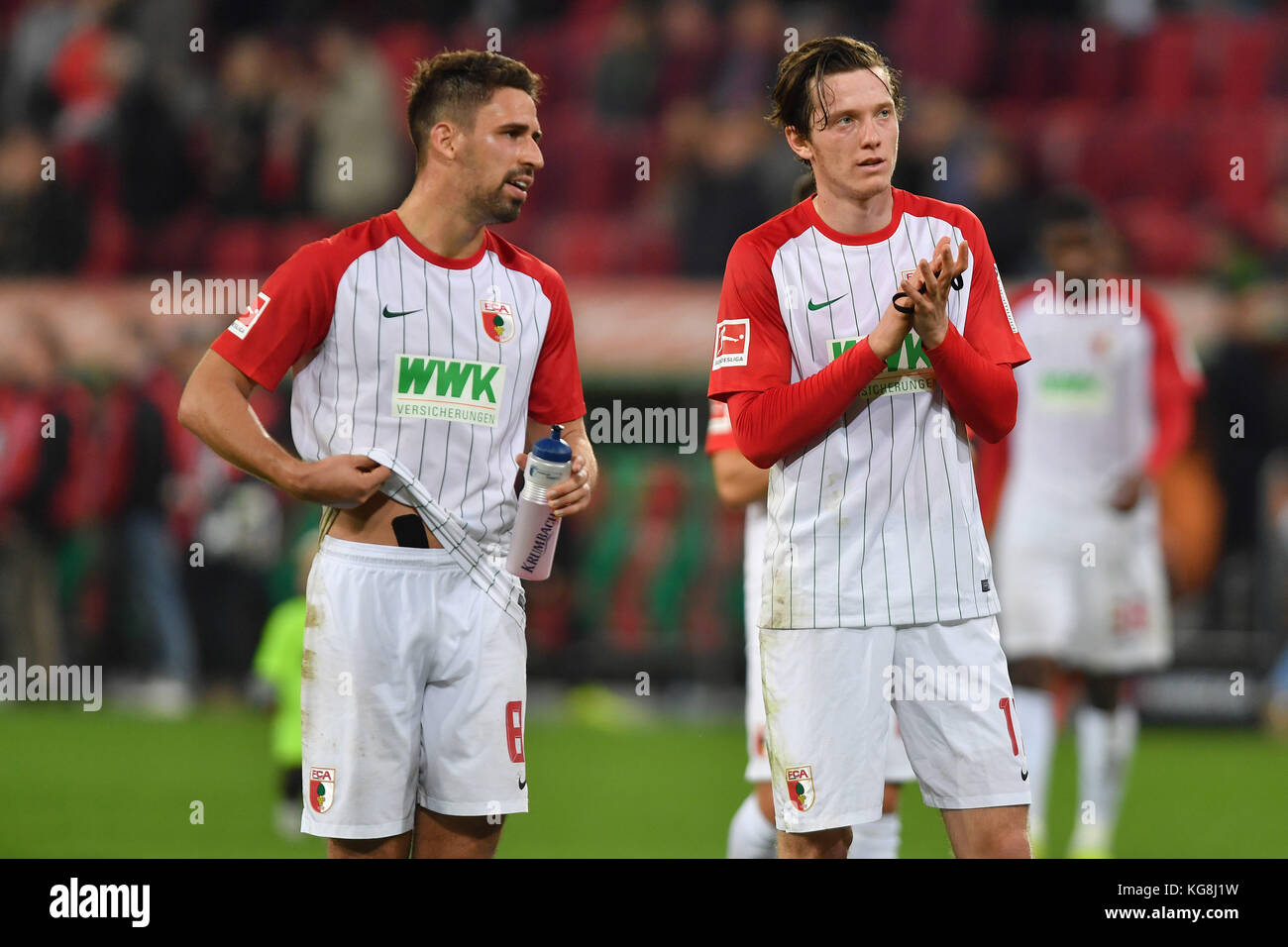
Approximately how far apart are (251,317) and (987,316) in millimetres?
1833

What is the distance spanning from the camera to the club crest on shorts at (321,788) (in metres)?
4.26

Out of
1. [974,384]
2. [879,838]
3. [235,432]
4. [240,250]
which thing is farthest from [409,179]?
[974,384]

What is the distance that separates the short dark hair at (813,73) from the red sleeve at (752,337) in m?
0.34

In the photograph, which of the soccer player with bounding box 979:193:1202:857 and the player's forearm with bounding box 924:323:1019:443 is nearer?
the player's forearm with bounding box 924:323:1019:443

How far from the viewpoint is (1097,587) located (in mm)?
7719

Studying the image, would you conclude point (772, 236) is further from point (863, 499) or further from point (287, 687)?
point (287, 687)

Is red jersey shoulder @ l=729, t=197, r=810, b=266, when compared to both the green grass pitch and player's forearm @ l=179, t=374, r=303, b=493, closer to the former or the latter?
player's forearm @ l=179, t=374, r=303, b=493

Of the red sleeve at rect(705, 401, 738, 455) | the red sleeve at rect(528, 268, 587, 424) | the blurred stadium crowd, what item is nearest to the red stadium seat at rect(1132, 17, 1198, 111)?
the blurred stadium crowd

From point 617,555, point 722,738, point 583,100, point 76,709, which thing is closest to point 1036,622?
point 722,738

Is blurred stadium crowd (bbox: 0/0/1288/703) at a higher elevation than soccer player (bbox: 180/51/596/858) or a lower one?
higher

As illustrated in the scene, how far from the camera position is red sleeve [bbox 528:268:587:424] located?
4637 millimetres

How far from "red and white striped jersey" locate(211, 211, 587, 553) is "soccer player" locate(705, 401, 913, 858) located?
0.91 m

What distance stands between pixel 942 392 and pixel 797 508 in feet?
1.50

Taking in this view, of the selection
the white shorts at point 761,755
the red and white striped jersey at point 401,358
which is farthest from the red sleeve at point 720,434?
the red and white striped jersey at point 401,358
